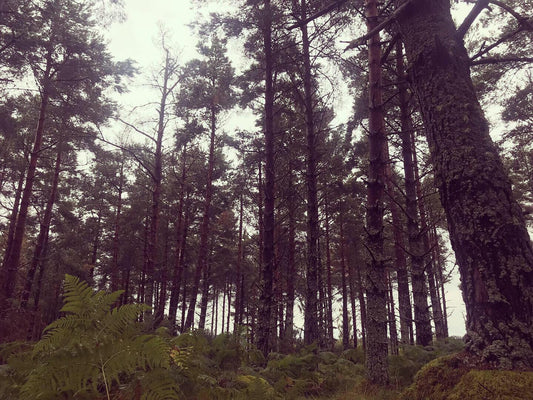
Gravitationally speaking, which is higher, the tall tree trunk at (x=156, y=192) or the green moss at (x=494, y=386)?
the tall tree trunk at (x=156, y=192)

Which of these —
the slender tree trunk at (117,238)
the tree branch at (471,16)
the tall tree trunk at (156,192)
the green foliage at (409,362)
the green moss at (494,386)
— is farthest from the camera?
the slender tree trunk at (117,238)

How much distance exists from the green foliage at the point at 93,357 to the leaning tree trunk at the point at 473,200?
2184 mm

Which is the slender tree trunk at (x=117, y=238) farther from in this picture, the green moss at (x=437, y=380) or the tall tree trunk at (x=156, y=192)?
the green moss at (x=437, y=380)

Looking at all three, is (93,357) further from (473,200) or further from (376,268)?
(376,268)

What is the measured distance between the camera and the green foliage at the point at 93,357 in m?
2.14

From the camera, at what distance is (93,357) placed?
2.22 metres

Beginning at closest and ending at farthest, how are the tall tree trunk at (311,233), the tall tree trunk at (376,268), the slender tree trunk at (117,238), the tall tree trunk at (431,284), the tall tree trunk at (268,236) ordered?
the tall tree trunk at (376,268)
the tall tree trunk at (268,236)
the tall tree trunk at (311,233)
the tall tree trunk at (431,284)
the slender tree trunk at (117,238)

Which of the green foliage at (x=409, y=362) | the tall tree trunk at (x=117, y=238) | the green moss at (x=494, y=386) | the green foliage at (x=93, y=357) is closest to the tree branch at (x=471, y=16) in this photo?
the green moss at (x=494, y=386)

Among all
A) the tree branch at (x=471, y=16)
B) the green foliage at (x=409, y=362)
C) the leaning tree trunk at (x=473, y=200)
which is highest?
the tree branch at (x=471, y=16)

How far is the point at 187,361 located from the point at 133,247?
70.4 ft

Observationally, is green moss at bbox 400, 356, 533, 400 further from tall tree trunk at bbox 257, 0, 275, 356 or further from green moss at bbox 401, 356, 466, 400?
tall tree trunk at bbox 257, 0, 275, 356

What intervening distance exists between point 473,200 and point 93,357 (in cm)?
296

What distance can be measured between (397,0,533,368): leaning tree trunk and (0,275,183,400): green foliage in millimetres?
2184

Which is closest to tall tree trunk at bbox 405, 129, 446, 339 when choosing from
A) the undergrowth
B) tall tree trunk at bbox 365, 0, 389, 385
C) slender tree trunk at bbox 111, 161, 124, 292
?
tall tree trunk at bbox 365, 0, 389, 385
